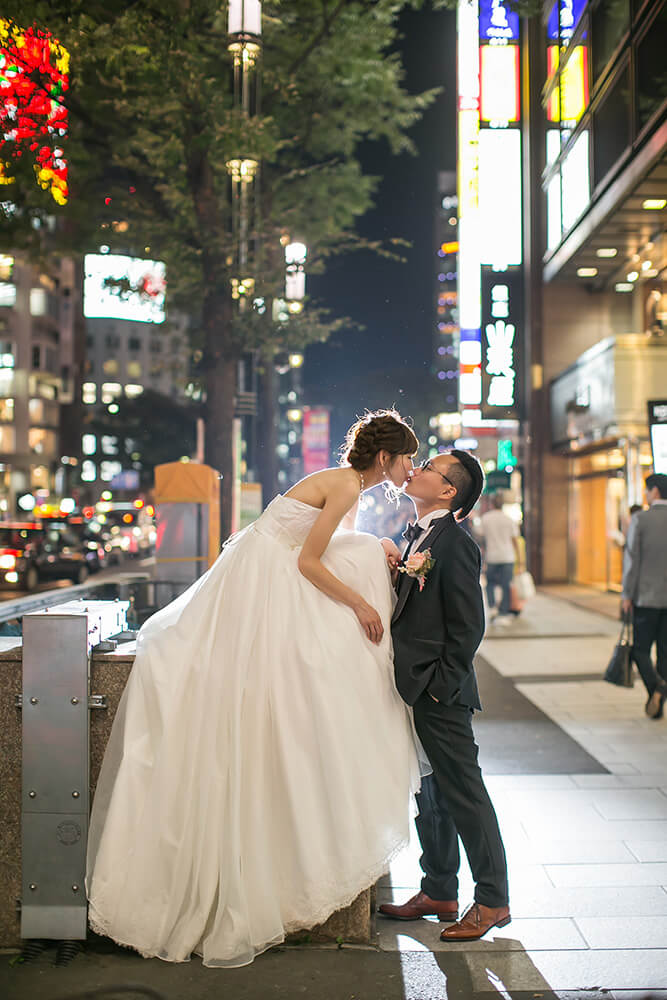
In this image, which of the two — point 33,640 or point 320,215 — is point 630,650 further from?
point 320,215

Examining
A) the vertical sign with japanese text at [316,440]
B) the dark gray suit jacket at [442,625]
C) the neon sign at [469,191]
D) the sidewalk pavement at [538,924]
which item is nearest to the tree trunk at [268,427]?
the neon sign at [469,191]

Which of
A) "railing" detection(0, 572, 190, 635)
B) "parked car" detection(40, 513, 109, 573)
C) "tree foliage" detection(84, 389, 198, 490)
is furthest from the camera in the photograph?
"tree foliage" detection(84, 389, 198, 490)

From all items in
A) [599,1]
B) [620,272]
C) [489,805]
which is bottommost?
[489,805]

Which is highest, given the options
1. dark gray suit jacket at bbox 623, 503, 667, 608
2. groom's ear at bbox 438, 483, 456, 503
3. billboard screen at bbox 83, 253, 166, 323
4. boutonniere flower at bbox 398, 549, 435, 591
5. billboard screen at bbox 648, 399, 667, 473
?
billboard screen at bbox 83, 253, 166, 323

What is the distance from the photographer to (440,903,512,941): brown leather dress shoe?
403cm

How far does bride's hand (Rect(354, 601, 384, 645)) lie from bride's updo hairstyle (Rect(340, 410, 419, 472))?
61cm

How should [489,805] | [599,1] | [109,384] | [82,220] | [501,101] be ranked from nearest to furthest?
1. [489,805]
2. [599,1]
3. [82,220]
4. [501,101]
5. [109,384]

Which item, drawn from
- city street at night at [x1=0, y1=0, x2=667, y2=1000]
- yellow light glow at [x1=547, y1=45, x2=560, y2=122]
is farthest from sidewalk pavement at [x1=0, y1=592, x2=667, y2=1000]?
yellow light glow at [x1=547, y1=45, x2=560, y2=122]

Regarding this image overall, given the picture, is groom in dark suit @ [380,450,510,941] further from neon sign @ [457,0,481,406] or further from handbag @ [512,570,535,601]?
neon sign @ [457,0,481,406]

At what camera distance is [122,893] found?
375cm

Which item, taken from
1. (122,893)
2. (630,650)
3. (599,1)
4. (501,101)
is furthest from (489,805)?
(501,101)

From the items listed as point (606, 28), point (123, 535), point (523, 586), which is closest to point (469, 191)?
point (606, 28)

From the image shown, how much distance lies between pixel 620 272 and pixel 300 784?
1888cm

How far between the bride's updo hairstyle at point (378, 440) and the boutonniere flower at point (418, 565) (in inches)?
18.5
